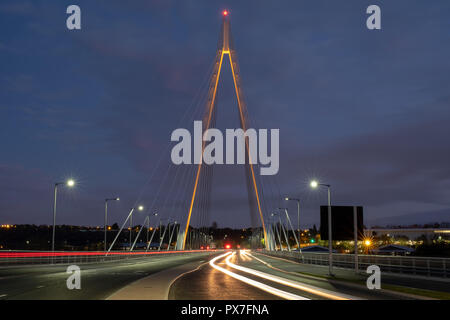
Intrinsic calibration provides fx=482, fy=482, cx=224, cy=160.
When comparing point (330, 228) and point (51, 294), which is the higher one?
point (330, 228)

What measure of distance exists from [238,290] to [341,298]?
193 inches
